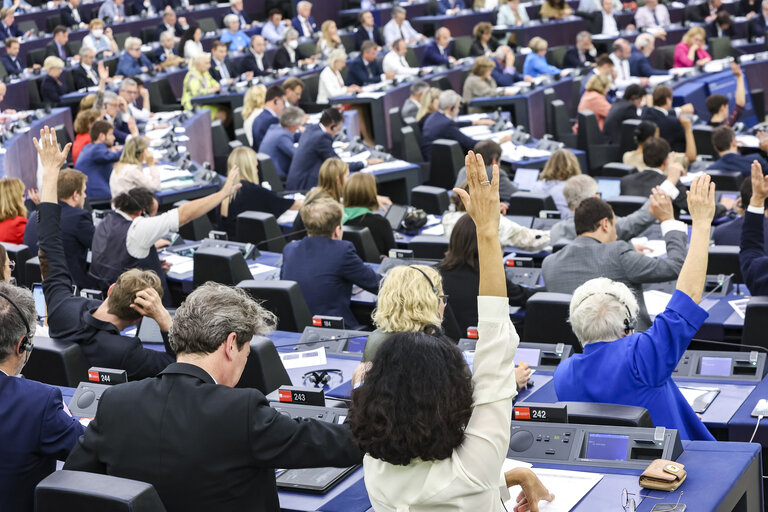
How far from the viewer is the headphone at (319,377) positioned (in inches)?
165

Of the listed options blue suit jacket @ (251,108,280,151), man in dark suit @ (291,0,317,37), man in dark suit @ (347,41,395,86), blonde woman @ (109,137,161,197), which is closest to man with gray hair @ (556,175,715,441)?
blonde woman @ (109,137,161,197)

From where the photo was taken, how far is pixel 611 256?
5035 mm

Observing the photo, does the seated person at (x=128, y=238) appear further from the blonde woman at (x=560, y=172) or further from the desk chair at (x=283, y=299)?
the blonde woman at (x=560, y=172)

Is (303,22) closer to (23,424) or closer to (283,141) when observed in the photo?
(283,141)

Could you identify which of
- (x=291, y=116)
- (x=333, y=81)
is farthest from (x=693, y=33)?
(x=291, y=116)

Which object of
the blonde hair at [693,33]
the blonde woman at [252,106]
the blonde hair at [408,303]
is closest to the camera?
the blonde hair at [408,303]

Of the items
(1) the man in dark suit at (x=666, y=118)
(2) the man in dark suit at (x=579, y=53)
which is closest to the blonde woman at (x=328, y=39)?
(2) the man in dark suit at (x=579, y=53)

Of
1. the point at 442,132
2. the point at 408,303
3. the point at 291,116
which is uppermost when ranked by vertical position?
the point at 408,303

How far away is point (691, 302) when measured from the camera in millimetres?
3309

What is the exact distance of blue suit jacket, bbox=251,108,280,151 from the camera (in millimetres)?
10438

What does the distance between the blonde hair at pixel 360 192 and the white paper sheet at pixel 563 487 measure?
3.94 m

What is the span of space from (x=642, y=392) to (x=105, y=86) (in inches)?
375

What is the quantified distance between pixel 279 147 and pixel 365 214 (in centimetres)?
314

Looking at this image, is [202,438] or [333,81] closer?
[202,438]
